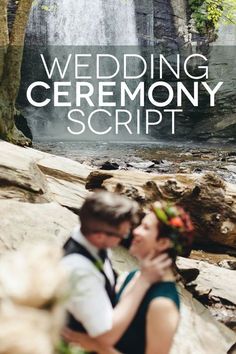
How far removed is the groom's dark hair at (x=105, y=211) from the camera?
8.32 feet

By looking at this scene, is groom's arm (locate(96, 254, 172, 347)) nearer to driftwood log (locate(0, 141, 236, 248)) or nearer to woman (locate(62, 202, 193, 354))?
woman (locate(62, 202, 193, 354))

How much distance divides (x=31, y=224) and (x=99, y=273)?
2750mm

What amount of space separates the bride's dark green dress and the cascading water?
2658 centimetres

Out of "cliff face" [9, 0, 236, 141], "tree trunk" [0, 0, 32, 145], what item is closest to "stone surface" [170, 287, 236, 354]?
"tree trunk" [0, 0, 32, 145]

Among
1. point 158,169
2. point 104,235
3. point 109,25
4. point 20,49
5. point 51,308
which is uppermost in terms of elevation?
point 109,25

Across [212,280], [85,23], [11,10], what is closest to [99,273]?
[212,280]

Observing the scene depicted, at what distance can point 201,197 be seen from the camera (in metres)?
7.26

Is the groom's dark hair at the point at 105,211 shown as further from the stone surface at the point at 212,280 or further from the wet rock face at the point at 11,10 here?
the wet rock face at the point at 11,10

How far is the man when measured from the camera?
8.27 feet

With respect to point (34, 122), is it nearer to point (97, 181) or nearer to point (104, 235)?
point (97, 181)

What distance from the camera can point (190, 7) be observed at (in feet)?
95.7

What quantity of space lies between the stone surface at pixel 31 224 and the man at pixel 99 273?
2134 mm

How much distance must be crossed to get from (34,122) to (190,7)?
10.5 m

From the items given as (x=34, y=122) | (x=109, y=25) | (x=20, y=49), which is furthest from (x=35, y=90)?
(x=20, y=49)
